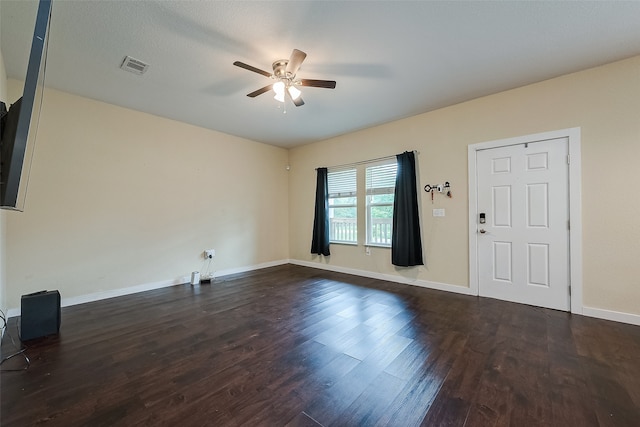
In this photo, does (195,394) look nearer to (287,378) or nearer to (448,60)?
(287,378)

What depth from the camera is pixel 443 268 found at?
3910mm

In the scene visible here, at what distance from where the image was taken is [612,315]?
2748mm

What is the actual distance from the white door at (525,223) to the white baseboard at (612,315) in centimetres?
17

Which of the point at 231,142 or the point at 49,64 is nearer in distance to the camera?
the point at 49,64

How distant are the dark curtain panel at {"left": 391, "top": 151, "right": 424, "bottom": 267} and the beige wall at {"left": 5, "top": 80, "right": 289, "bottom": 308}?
3014 mm

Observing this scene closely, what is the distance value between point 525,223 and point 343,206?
9.78 feet

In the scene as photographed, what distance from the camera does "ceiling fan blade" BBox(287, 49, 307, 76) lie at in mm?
2205

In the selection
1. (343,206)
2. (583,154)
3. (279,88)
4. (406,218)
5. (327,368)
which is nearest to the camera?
(327,368)

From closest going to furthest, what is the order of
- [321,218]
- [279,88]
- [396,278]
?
[279,88], [396,278], [321,218]

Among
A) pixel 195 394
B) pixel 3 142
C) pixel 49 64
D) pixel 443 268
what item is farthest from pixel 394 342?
pixel 49 64

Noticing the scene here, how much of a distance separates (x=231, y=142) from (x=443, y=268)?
14.8 feet

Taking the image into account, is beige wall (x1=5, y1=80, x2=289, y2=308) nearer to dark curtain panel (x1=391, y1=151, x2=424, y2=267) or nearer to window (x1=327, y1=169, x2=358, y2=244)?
window (x1=327, y1=169, x2=358, y2=244)

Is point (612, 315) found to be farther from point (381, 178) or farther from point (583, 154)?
point (381, 178)

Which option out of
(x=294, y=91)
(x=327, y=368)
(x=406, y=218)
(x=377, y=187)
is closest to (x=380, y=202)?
(x=377, y=187)
